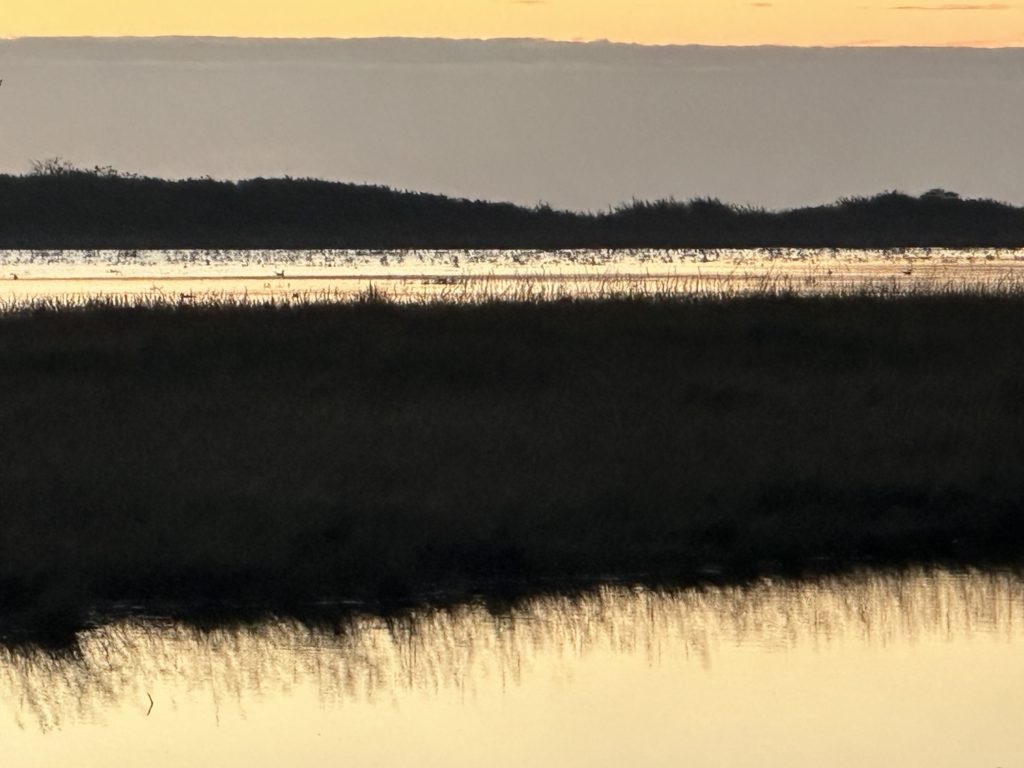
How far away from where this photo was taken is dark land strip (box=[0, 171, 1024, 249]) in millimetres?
12539

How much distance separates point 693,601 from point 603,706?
892mm

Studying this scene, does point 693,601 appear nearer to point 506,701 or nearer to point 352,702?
point 506,701

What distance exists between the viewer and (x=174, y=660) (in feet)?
23.8

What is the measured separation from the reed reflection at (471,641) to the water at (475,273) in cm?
344

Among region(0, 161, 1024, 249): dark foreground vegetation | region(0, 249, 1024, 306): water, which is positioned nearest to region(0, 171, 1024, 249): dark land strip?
region(0, 161, 1024, 249): dark foreground vegetation

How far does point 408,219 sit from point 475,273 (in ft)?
4.30

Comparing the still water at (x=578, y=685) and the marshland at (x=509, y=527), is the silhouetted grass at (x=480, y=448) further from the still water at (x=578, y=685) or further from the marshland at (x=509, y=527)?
the still water at (x=578, y=685)

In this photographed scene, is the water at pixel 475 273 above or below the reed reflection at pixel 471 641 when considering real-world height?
above

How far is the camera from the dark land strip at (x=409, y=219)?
12.5m

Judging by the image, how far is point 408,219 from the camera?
13586 mm

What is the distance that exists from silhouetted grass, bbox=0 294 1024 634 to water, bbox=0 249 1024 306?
1016 millimetres

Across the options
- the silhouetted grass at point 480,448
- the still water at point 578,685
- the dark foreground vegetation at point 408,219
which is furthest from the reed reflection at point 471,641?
the dark foreground vegetation at point 408,219

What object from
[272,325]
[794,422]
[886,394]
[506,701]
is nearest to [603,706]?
[506,701]

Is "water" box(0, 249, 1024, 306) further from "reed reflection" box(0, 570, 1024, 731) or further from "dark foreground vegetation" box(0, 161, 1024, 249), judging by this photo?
"reed reflection" box(0, 570, 1024, 731)
